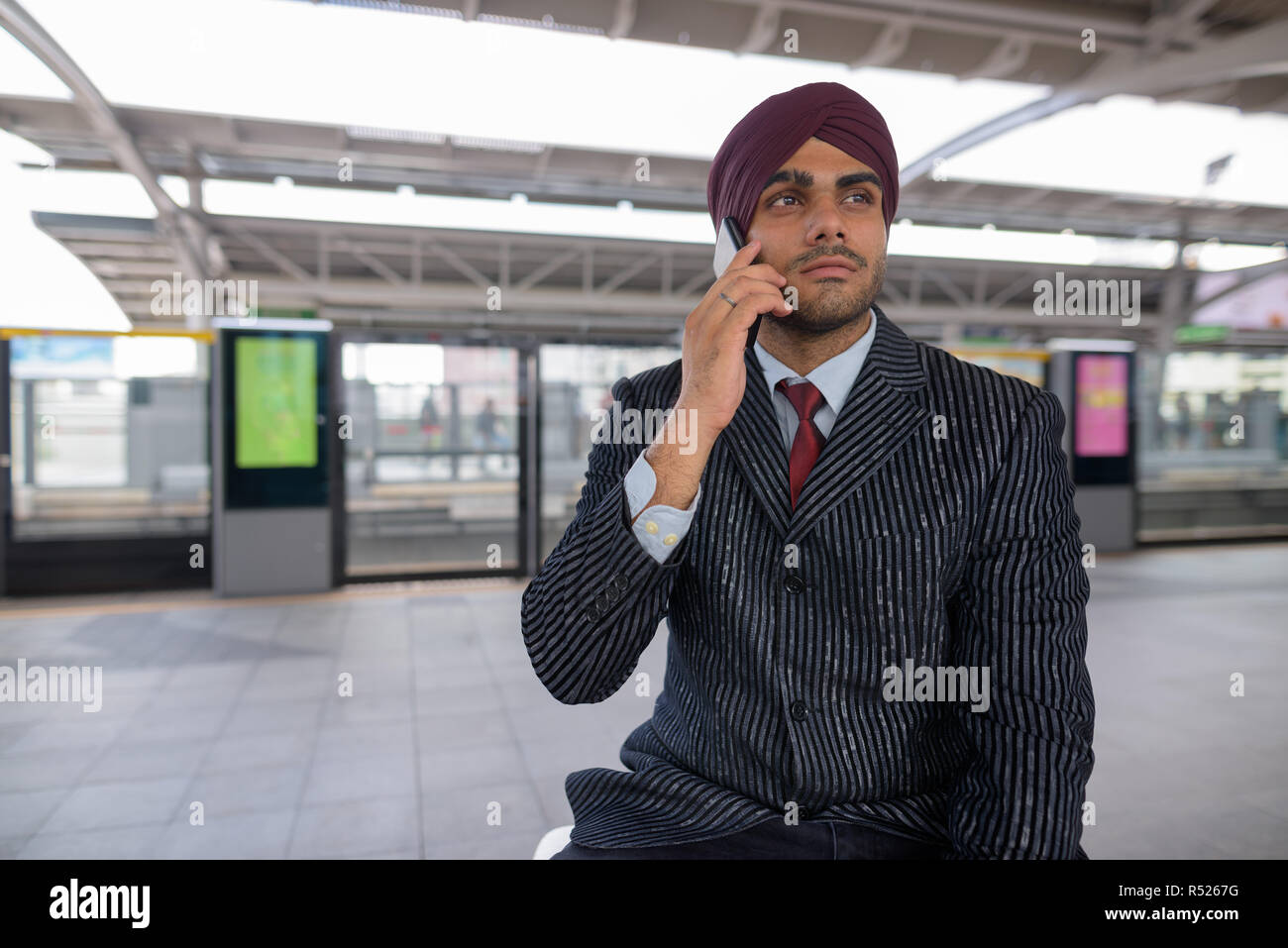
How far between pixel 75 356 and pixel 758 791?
8.64m

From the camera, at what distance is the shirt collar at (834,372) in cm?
145

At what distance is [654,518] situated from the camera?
1246 millimetres

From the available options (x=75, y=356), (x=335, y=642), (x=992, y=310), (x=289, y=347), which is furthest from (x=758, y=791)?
(x=992, y=310)

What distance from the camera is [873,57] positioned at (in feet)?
26.0

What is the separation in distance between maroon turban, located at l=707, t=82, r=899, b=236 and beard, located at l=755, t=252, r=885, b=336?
0.13m

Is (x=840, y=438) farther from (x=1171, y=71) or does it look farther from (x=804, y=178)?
(x=1171, y=71)

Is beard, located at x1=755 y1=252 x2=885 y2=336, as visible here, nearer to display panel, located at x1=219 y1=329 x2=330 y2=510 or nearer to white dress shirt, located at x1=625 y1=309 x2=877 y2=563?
white dress shirt, located at x1=625 y1=309 x2=877 y2=563

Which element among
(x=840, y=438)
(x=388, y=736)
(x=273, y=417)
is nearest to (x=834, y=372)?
(x=840, y=438)

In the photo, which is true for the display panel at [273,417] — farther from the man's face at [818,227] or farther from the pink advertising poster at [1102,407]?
the pink advertising poster at [1102,407]

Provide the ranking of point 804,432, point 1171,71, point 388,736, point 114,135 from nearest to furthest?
point 804,432, point 388,736, point 1171,71, point 114,135

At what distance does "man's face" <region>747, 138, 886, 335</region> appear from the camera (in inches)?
52.8

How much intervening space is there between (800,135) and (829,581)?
2.43 ft

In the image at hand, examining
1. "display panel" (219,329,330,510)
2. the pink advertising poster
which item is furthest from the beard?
the pink advertising poster

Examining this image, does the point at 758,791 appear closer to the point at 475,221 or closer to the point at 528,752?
the point at 528,752
